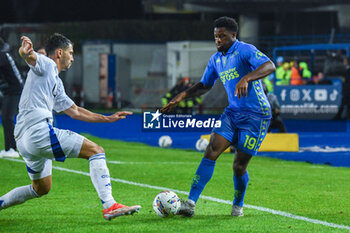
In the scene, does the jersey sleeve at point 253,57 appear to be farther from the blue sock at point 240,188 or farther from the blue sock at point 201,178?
the blue sock at point 240,188

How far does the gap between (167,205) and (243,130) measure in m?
1.09

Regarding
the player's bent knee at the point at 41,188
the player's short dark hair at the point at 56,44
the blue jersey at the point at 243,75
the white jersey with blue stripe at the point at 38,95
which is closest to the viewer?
the white jersey with blue stripe at the point at 38,95

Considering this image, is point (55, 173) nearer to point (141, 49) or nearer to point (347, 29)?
point (141, 49)

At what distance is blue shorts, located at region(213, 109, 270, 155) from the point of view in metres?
7.81

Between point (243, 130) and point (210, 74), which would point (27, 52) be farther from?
point (243, 130)

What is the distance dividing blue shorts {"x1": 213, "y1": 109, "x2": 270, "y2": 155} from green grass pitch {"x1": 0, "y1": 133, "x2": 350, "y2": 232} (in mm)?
762

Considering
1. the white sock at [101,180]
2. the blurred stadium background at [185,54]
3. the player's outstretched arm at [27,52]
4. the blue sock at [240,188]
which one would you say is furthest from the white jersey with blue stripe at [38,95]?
the blurred stadium background at [185,54]

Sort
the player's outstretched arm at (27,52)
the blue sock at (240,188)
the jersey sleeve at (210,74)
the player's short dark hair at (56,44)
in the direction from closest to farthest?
the player's outstretched arm at (27,52) < the player's short dark hair at (56,44) < the blue sock at (240,188) < the jersey sleeve at (210,74)

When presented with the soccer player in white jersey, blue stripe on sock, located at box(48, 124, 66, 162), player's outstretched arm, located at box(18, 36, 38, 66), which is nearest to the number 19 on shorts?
the soccer player in white jersey

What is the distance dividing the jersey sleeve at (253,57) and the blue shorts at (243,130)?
0.55 meters

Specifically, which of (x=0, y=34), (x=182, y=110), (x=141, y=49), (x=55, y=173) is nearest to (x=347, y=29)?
(x=141, y=49)

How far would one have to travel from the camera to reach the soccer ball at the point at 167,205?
777cm

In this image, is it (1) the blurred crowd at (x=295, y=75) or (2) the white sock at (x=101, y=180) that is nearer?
(2) the white sock at (x=101, y=180)

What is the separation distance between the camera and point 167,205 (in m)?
7.76
